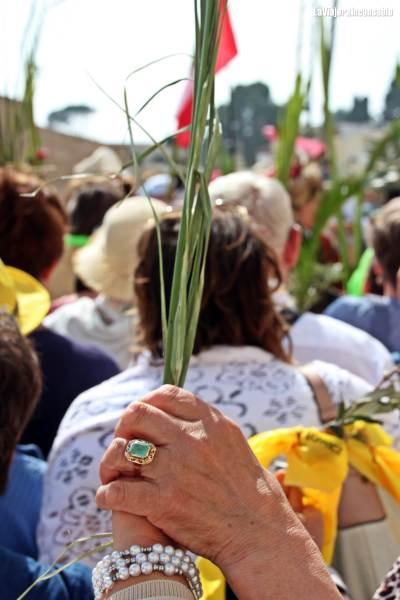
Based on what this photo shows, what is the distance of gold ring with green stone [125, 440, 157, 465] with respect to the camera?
72 cm

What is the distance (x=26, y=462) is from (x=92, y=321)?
99 cm

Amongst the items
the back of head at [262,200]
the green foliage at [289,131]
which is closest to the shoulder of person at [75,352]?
the back of head at [262,200]

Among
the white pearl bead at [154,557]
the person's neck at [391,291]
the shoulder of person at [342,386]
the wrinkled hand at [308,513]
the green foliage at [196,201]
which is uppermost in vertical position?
the green foliage at [196,201]

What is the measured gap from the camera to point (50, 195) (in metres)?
2.23

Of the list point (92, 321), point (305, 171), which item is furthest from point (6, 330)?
point (305, 171)

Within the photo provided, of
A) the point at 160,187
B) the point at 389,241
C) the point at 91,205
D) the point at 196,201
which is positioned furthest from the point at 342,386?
the point at 160,187

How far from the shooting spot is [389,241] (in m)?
2.32

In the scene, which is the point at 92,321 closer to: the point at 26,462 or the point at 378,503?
the point at 26,462

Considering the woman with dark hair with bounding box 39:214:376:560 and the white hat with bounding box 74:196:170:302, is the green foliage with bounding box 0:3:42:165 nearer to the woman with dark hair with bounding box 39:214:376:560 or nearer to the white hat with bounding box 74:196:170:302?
the white hat with bounding box 74:196:170:302

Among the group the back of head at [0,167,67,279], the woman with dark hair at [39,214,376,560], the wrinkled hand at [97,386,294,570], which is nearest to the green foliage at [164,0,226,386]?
the wrinkled hand at [97,386,294,570]

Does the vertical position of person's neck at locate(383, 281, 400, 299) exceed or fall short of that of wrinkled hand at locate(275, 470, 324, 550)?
it falls short

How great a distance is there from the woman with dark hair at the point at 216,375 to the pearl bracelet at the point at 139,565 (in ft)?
2.13

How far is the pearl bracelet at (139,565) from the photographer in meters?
0.70

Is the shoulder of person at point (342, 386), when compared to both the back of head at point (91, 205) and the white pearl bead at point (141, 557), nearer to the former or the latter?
the white pearl bead at point (141, 557)
